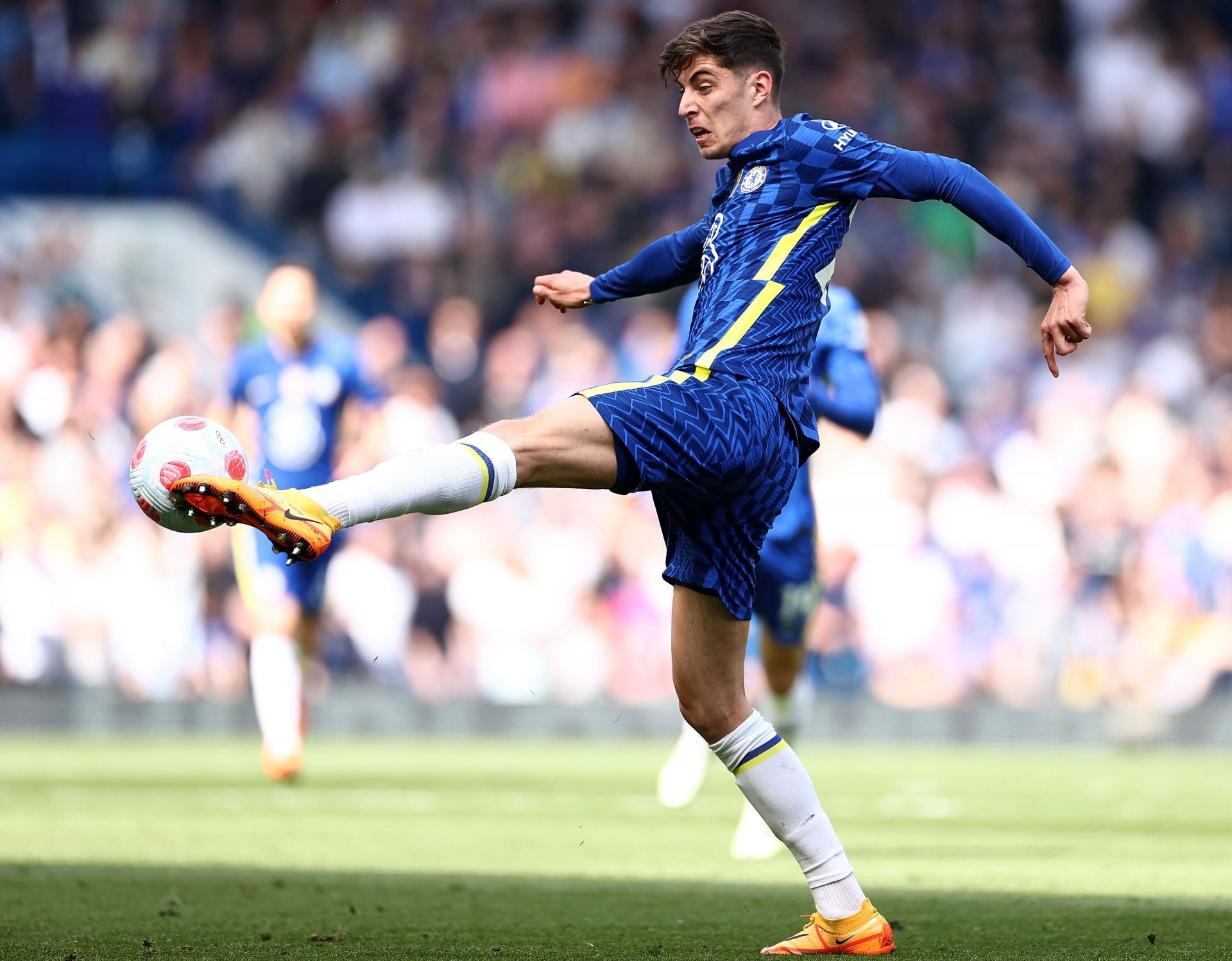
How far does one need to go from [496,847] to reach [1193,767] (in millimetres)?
6573

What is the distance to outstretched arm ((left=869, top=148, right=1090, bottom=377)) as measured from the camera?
199 inches

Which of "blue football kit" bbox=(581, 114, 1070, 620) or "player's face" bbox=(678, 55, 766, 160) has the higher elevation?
"player's face" bbox=(678, 55, 766, 160)

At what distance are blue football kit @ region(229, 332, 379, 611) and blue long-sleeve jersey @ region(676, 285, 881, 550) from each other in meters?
2.75

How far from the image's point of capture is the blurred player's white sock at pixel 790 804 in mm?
5172

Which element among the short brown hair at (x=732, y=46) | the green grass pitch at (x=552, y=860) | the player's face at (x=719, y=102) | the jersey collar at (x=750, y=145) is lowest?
the green grass pitch at (x=552, y=860)

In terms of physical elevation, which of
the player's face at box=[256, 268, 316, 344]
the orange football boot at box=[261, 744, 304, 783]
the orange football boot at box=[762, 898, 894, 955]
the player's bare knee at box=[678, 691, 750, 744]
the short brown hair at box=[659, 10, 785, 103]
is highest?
the player's face at box=[256, 268, 316, 344]

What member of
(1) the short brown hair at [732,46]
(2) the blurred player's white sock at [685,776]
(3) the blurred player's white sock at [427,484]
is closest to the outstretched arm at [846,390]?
(2) the blurred player's white sock at [685,776]

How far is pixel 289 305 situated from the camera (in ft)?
34.0

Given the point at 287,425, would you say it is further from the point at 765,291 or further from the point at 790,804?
the point at 790,804

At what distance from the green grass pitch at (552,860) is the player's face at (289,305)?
7.83 ft

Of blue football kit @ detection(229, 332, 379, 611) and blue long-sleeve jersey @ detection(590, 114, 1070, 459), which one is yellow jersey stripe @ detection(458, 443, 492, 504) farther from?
blue football kit @ detection(229, 332, 379, 611)

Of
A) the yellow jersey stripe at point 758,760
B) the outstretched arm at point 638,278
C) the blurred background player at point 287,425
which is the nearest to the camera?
the yellow jersey stripe at point 758,760

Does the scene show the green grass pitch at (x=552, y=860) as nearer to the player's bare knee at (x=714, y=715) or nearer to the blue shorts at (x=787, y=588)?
the player's bare knee at (x=714, y=715)

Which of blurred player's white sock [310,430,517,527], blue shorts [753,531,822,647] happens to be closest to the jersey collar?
blurred player's white sock [310,430,517,527]
